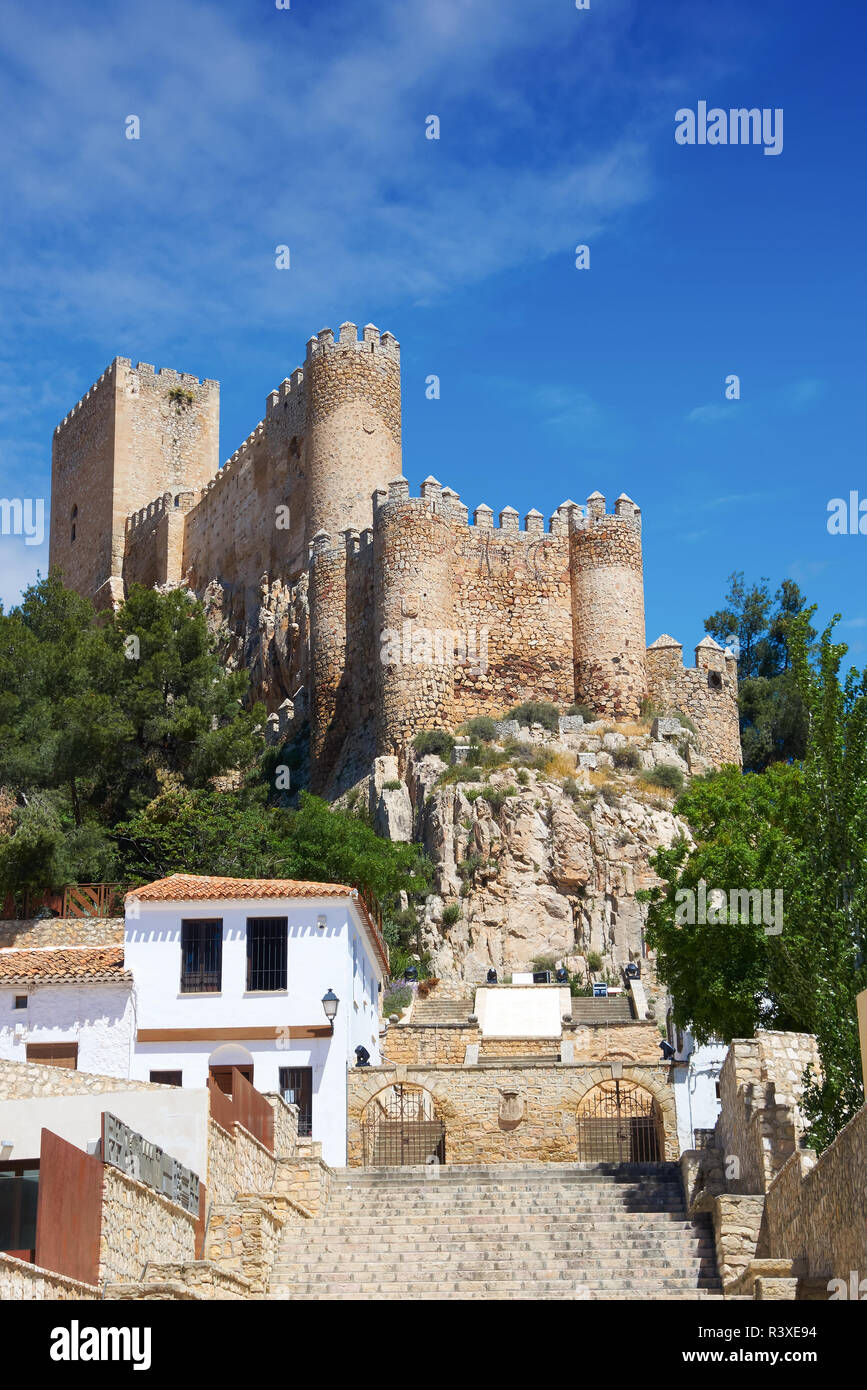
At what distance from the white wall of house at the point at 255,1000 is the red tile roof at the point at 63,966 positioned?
36cm

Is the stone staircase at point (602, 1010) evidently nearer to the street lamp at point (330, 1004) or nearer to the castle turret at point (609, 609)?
the street lamp at point (330, 1004)

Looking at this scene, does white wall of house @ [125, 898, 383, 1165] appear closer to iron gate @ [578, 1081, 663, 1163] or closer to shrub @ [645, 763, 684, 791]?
iron gate @ [578, 1081, 663, 1163]

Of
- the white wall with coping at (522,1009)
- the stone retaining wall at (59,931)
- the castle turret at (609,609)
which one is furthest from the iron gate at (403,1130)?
the castle turret at (609,609)

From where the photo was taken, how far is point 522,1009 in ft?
104

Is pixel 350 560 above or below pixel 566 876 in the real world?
above

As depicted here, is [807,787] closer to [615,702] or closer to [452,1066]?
[452,1066]

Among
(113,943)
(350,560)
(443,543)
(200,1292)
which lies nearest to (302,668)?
(350,560)

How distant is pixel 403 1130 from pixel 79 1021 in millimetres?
5175

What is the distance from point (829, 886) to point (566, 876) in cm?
1835

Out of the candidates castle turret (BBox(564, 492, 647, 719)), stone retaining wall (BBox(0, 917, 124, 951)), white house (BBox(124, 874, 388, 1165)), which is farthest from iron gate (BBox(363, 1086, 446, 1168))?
castle turret (BBox(564, 492, 647, 719))

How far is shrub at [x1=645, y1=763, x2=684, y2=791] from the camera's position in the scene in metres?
39.0

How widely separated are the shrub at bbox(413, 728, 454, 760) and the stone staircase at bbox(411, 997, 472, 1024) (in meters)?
7.49

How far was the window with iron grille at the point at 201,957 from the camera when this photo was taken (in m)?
24.8
